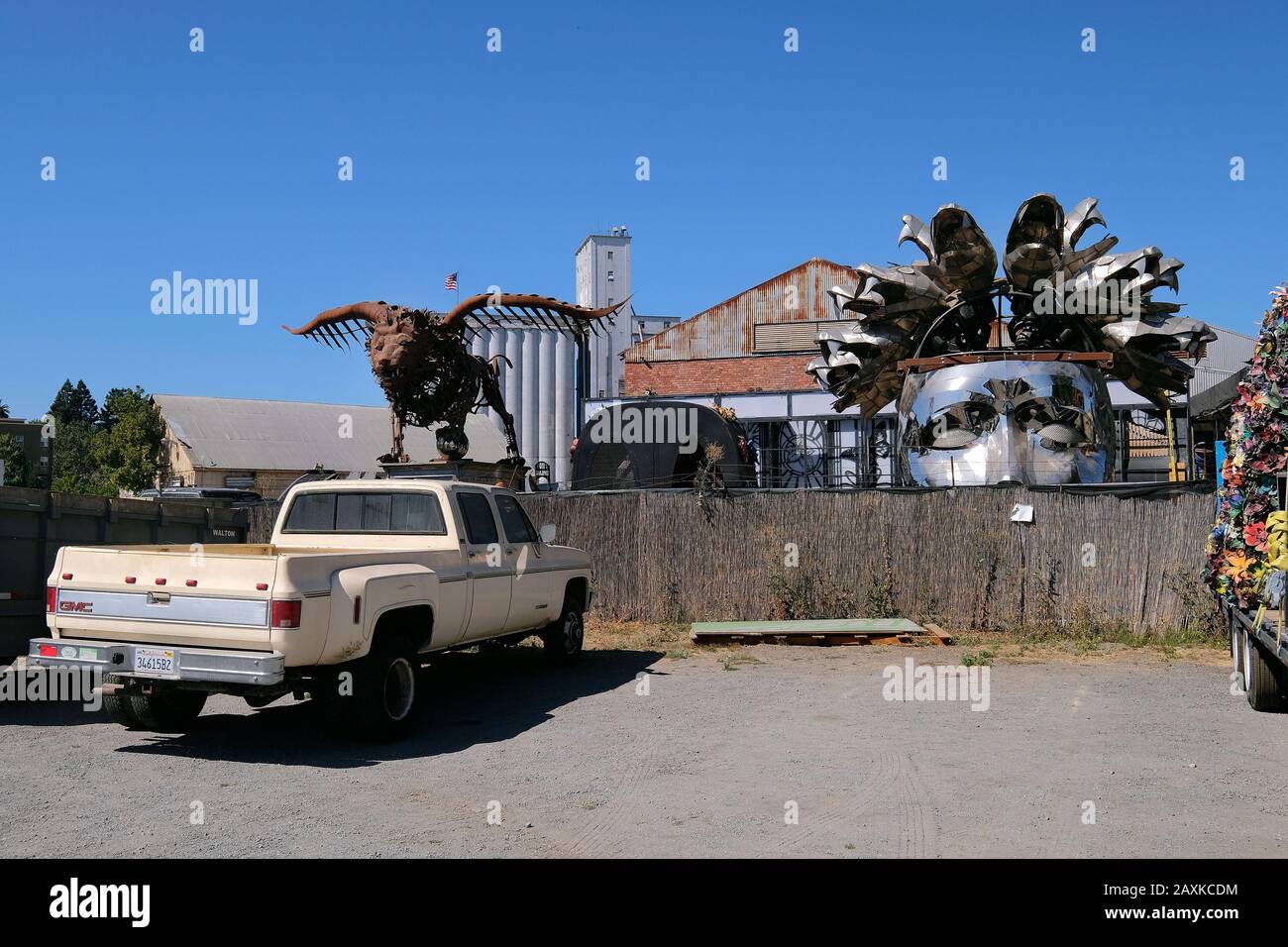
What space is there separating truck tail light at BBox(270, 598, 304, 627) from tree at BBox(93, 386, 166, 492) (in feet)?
137

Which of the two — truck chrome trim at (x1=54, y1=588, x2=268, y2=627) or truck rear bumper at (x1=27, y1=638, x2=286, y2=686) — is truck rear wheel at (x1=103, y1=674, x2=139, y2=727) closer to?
truck rear bumper at (x1=27, y1=638, x2=286, y2=686)

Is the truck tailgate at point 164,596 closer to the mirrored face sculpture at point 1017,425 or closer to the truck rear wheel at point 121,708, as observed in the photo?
the truck rear wheel at point 121,708

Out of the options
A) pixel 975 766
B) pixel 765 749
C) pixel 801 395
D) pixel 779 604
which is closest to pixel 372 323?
pixel 779 604

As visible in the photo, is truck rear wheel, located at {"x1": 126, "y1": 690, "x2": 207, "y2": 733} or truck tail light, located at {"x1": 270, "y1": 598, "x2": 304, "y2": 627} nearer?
truck tail light, located at {"x1": 270, "y1": 598, "x2": 304, "y2": 627}

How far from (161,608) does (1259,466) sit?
8312 mm

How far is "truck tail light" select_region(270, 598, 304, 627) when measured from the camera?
709 centimetres

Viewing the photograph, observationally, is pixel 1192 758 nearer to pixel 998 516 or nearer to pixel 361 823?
pixel 361 823

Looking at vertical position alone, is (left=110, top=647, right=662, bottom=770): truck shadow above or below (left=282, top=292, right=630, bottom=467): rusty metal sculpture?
below

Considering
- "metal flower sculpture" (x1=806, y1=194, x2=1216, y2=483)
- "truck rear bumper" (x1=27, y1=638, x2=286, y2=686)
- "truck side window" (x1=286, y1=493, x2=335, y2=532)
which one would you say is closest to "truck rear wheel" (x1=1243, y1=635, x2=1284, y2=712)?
"metal flower sculpture" (x1=806, y1=194, x2=1216, y2=483)

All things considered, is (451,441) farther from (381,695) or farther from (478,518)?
(381,695)

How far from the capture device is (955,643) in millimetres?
13844

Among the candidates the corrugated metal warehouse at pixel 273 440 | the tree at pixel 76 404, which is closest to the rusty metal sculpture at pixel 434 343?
the corrugated metal warehouse at pixel 273 440

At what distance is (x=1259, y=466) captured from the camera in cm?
845

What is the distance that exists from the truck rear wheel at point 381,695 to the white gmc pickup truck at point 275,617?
1 cm
